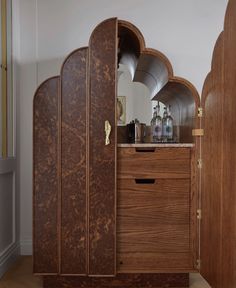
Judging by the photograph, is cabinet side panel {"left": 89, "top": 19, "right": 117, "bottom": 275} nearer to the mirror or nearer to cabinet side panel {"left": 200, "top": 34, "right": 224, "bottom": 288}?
the mirror

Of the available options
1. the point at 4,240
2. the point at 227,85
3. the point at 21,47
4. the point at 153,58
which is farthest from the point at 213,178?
the point at 21,47

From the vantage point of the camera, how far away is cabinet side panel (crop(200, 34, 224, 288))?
147 cm

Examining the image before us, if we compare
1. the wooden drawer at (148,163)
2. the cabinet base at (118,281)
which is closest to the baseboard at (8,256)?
the cabinet base at (118,281)

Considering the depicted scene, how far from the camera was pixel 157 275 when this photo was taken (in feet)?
7.06

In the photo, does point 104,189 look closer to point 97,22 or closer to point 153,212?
point 153,212

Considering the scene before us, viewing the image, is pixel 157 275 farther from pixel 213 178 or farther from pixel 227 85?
pixel 227 85

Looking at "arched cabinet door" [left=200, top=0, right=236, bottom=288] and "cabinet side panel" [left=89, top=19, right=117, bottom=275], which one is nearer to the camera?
"arched cabinet door" [left=200, top=0, right=236, bottom=288]

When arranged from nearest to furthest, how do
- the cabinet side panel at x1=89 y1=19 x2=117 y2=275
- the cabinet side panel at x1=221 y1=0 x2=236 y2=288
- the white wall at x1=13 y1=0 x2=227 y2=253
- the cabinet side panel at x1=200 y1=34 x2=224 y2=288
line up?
the cabinet side panel at x1=221 y1=0 x2=236 y2=288 → the cabinet side panel at x1=200 y1=34 x2=224 y2=288 → the cabinet side panel at x1=89 y1=19 x2=117 y2=275 → the white wall at x1=13 y1=0 x2=227 y2=253

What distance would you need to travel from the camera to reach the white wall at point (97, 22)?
2721 millimetres

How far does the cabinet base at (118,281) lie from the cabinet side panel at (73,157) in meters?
0.12

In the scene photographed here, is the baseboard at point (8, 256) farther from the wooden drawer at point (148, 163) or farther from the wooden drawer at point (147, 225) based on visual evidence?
the wooden drawer at point (148, 163)

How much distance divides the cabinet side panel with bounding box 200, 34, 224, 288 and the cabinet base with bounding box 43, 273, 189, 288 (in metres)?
0.46

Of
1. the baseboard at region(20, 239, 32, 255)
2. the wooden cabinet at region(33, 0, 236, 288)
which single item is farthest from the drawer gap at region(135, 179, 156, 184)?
the baseboard at region(20, 239, 32, 255)

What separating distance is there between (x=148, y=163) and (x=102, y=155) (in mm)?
306
